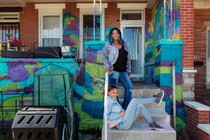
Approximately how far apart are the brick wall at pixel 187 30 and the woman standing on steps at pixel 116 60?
1784 millimetres

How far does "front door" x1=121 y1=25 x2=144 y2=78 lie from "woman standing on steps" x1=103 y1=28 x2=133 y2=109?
4434mm

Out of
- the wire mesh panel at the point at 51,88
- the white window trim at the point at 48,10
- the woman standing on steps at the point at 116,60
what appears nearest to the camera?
the woman standing on steps at the point at 116,60

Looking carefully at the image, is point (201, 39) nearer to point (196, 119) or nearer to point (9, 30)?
point (196, 119)

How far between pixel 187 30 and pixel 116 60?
7.28 feet

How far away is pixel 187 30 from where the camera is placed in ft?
20.8

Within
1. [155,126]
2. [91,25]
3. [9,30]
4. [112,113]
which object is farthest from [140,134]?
[9,30]

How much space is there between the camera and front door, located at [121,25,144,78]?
9.81m

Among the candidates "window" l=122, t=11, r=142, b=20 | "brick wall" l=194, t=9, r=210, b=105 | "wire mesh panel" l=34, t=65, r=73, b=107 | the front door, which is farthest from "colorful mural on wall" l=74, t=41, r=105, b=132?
"brick wall" l=194, t=9, r=210, b=105

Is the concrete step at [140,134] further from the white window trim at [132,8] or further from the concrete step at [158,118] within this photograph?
the white window trim at [132,8]

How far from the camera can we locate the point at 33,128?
4246mm

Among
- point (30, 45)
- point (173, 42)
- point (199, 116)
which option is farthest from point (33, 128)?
point (30, 45)

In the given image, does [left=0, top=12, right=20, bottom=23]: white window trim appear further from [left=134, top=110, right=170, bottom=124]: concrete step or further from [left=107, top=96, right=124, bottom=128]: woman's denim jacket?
[left=134, top=110, right=170, bottom=124]: concrete step

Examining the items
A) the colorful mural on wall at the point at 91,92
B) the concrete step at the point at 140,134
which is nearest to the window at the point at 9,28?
the colorful mural on wall at the point at 91,92

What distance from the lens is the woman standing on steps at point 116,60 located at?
17.3 ft
